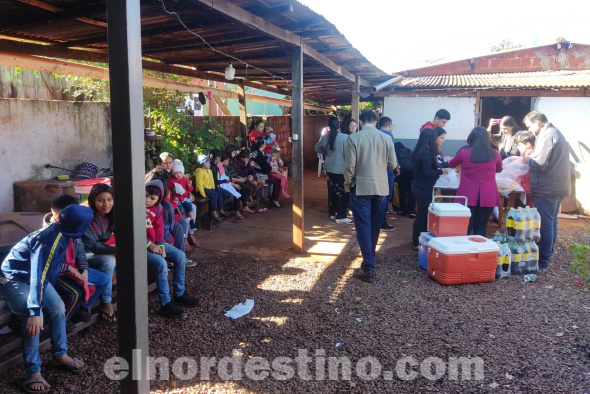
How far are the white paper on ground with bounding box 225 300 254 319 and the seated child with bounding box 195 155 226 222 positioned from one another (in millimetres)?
3142

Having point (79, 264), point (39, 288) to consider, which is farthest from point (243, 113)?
point (39, 288)

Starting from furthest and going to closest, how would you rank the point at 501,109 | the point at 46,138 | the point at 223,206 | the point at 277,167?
1. the point at 501,109
2. the point at 277,167
3. the point at 223,206
4. the point at 46,138

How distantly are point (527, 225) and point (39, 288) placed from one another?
5.19 meters

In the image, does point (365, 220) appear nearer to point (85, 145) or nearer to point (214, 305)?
point (214, 305)

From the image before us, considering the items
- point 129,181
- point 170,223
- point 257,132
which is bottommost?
point 170,223

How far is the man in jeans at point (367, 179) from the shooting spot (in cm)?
525

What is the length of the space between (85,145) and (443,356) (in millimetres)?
6155

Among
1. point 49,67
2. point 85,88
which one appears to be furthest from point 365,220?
point 85,88

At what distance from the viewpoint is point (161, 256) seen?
4.20m

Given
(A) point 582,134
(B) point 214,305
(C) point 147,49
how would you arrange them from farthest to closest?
(A) point 582,134, (C) point 147,49, (B) point 214,305

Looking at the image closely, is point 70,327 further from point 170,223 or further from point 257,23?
point 257,23

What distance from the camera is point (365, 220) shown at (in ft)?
17.4

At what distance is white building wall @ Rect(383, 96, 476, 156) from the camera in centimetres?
Result: 1241

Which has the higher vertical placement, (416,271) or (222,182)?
(222,182)
